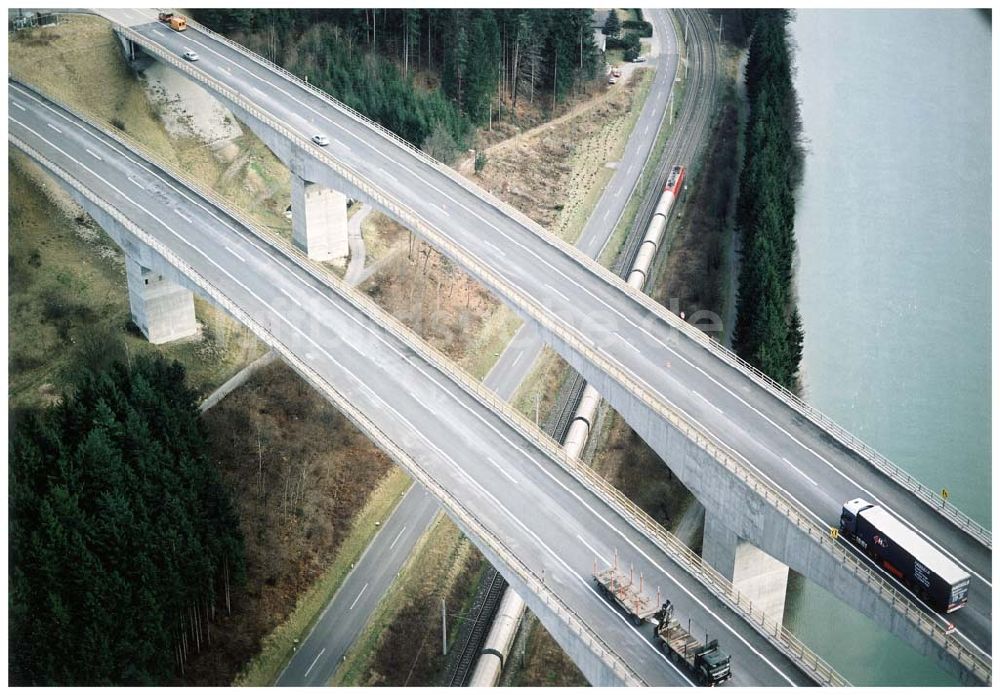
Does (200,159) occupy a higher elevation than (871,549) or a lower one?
lower

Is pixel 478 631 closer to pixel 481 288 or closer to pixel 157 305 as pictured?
pixel 157 305

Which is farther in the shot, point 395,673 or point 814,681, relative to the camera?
point 395,673

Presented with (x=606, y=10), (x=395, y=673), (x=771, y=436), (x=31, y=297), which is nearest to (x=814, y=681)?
(x=771, y=436)

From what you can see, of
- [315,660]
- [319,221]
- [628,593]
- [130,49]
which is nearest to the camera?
[628,593]

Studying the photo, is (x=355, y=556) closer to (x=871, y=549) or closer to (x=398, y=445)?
(x=398, y=445)

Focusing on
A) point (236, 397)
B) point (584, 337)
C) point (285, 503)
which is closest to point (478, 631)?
point (285, 503)

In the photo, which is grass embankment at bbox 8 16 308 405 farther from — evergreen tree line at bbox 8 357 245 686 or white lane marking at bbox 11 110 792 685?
evergreen tree line at bbox 8 357 245 686
